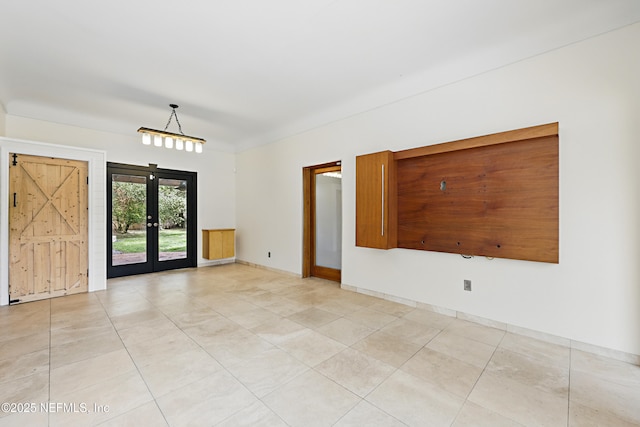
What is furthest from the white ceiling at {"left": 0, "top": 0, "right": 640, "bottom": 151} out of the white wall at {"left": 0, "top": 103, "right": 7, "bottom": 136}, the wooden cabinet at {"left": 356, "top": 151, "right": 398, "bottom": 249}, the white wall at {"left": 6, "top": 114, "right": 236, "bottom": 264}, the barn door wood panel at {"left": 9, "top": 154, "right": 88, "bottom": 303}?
the barn door wood panel at {"left": 9, "top": 154, "right": 88, "bottom": 303}

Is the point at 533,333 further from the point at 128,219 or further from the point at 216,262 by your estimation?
the point at 128,219

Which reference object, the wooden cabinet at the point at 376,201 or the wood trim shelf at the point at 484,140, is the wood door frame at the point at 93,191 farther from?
the wood trim shelf at the point at 484,140

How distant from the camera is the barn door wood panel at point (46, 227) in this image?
166 inches

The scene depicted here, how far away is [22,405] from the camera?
6.31 ft

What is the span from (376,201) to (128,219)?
5.22 meters

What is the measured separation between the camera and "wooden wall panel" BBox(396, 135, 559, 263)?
9.45ft

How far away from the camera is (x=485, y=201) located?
3.28 m

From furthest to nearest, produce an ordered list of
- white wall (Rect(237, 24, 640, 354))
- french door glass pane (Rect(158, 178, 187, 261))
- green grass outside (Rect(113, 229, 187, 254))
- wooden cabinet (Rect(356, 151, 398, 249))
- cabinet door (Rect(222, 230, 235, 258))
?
cabinet door (Rect(222, 230, 235, 258)), french door glass pane (Rect(158, 178, 187, 261)), green grass outside (Rect(113, 229, 187, 254)), wooden cabinet (Rect(356, 151, 398, 249)), white wall (Rect(237, 24, 640, 354))

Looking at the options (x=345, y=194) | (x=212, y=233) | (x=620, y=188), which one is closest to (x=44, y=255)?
(x=212, y=233)

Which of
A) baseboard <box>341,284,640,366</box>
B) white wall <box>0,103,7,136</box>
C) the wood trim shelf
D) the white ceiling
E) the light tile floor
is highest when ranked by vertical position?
the white ceiling

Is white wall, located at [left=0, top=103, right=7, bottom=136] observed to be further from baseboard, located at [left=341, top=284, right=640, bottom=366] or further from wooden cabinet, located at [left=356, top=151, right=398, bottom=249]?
baseboard, located at [left=341, top=284, right=640, bottom=366]

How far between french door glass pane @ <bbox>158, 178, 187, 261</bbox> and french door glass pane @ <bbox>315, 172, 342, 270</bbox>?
342 cm

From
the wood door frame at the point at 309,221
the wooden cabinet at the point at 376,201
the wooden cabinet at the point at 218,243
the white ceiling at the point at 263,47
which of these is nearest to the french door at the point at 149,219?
the wooden cabinet at the point at 218,243

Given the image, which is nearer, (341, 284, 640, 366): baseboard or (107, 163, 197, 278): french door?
(341, 284, 640, 366): baseboard
